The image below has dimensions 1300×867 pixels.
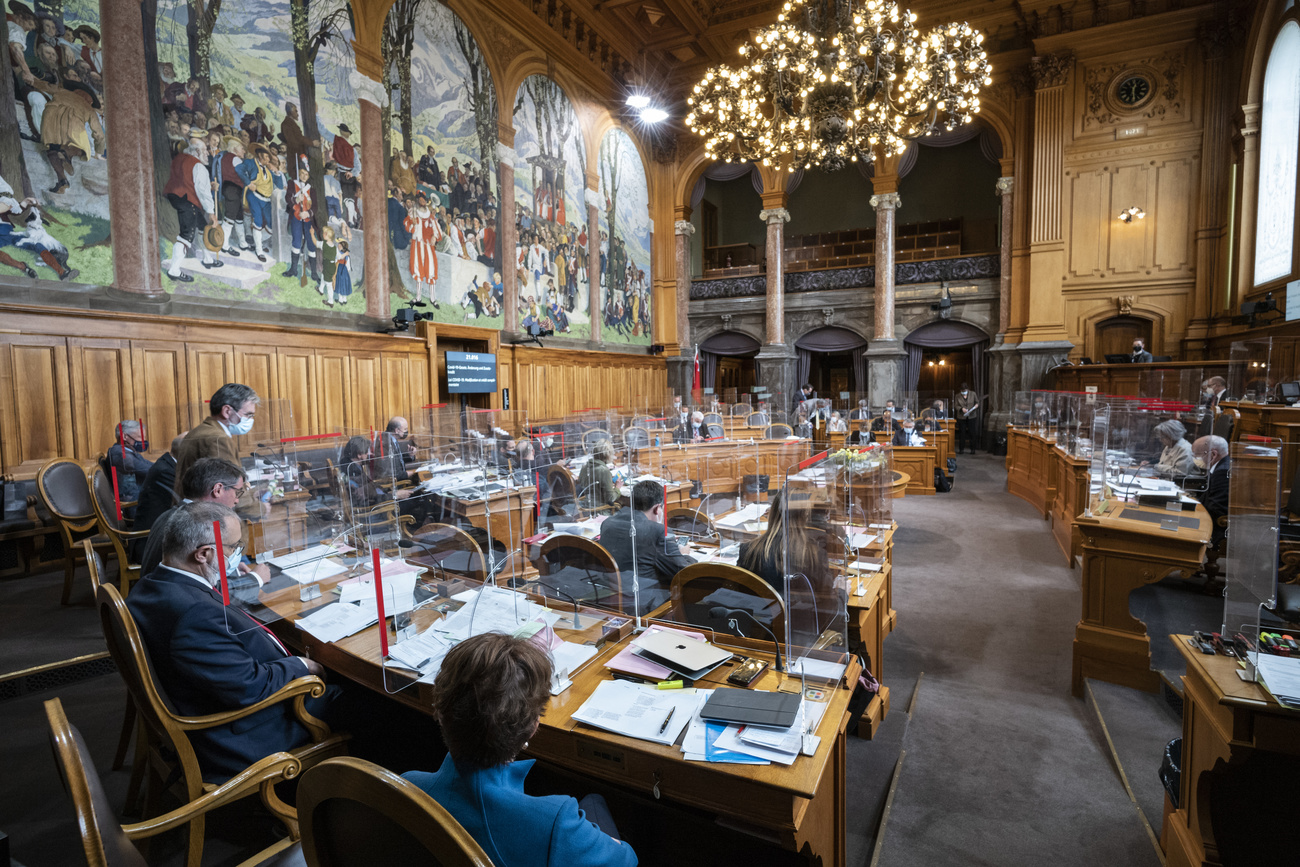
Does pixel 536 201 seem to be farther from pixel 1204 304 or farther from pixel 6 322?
pixel 1204 304

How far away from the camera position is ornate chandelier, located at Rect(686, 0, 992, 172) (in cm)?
701

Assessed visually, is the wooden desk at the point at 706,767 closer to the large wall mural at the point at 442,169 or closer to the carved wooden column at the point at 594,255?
the large wall mural at the point at 442,169

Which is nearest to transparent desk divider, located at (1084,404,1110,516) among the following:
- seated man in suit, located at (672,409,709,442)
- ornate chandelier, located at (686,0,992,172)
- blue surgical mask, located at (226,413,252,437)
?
ornate chandelier, located at (686,0,992,172)

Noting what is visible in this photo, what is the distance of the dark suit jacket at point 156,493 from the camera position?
4133 mm

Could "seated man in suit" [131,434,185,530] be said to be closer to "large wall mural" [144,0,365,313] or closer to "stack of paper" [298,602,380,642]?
"stack of paper" [298,602,380,642]

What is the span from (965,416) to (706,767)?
15.2 metres

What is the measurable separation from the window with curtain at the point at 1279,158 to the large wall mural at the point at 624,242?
40.6 ft

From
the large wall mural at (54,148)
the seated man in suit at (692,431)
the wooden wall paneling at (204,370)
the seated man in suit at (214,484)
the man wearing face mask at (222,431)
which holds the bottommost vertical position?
the seated man in suit at (692,431)

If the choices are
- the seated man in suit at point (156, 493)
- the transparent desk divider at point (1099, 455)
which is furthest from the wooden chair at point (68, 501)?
the transparent desk divider at point (1099, 455)

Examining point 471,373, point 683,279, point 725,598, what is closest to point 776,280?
point 683,279

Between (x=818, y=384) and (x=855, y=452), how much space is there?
52.3 ft

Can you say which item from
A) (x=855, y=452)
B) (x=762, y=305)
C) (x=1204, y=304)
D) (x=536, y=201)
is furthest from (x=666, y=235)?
(x=855, y=452)

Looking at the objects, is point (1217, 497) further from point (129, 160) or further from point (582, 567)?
point (129, 160)

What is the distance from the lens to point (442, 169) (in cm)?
1038
